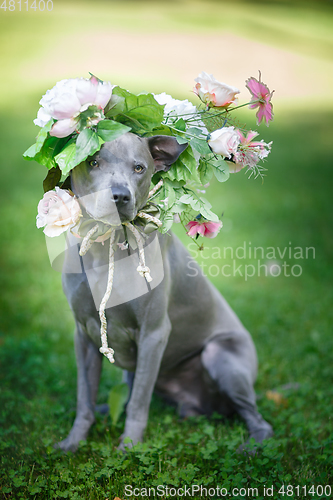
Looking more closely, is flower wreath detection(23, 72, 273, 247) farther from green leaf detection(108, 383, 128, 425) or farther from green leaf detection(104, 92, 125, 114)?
green leaf detection(108, 383, 128, 425)

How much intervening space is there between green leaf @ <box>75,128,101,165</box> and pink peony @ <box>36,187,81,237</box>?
180 millimetres

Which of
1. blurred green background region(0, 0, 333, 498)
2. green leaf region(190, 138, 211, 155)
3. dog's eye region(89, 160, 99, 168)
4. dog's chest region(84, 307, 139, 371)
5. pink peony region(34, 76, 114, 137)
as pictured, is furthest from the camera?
blurred green background region(0, 0, 333, 498)

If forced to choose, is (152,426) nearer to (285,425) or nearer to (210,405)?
(210,405)

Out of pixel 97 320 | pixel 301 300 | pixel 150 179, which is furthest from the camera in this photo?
pixel 301 300

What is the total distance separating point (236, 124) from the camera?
86.1 inches

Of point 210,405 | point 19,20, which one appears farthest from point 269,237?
point 19,20

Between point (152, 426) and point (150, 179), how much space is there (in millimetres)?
1535

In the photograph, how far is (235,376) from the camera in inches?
109

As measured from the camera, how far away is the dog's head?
1888 mm

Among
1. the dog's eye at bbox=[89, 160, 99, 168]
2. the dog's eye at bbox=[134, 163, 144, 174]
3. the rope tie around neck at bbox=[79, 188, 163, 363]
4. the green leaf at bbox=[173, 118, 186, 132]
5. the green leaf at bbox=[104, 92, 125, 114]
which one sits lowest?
the rope tie around neck at bbox=[79, 188, 163, 363]

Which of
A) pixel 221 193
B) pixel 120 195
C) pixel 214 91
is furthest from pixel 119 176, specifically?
pixel 221 193

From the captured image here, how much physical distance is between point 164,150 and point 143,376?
1.12 m

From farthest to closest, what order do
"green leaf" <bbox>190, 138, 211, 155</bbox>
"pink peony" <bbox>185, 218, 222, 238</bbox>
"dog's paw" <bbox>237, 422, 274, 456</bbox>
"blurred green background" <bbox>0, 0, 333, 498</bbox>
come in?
"blurred green background" <bbox>0, 0, 333, 498</bbox>
"dog's paw" <bbox>237, 422, 274, 456</bbox>
"pink peony" <bbox>185, 218, 222, 238</bbox>
"green leaf" <bbox>190, 138, 211, 155</bbox>

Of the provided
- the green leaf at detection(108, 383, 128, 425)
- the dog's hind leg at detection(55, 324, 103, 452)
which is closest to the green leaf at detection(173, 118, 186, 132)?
Answer: the dog's hind leg at detection(55, 324, 103, 452)
